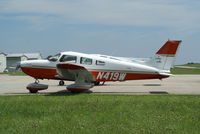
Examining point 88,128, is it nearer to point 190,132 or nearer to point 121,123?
point 121,123

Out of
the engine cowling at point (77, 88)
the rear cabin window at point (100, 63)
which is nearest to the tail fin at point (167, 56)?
the rear cabin window at point (100, 63)

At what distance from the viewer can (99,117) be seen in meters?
6.86

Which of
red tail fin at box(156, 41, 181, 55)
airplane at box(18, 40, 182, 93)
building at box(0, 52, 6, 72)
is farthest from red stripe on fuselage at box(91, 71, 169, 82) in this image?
building at box(0, 52, 6, 72)

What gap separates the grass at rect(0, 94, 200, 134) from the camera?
5.75 metres

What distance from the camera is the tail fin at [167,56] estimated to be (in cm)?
1463

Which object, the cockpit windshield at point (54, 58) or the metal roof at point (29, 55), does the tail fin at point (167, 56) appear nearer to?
the cockpit windshield at point (54, 58)

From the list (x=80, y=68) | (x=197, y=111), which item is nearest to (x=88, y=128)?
(x=197, y=111)

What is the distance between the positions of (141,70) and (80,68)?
11.5 ft

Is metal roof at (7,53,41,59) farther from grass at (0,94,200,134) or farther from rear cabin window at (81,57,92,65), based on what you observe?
grass at (0,94,200,134)

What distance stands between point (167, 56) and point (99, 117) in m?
8.86

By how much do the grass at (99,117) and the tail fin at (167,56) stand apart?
19.4 feet

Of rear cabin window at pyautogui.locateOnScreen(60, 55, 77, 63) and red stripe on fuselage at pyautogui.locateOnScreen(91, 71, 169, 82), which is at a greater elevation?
rear cabin window at pyautogui.locateOnScreen(60, 55, 77, 63)

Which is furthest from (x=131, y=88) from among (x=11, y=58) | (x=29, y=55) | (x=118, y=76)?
(x=29, y=55)

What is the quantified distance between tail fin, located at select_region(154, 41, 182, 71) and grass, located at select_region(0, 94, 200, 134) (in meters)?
5.90
